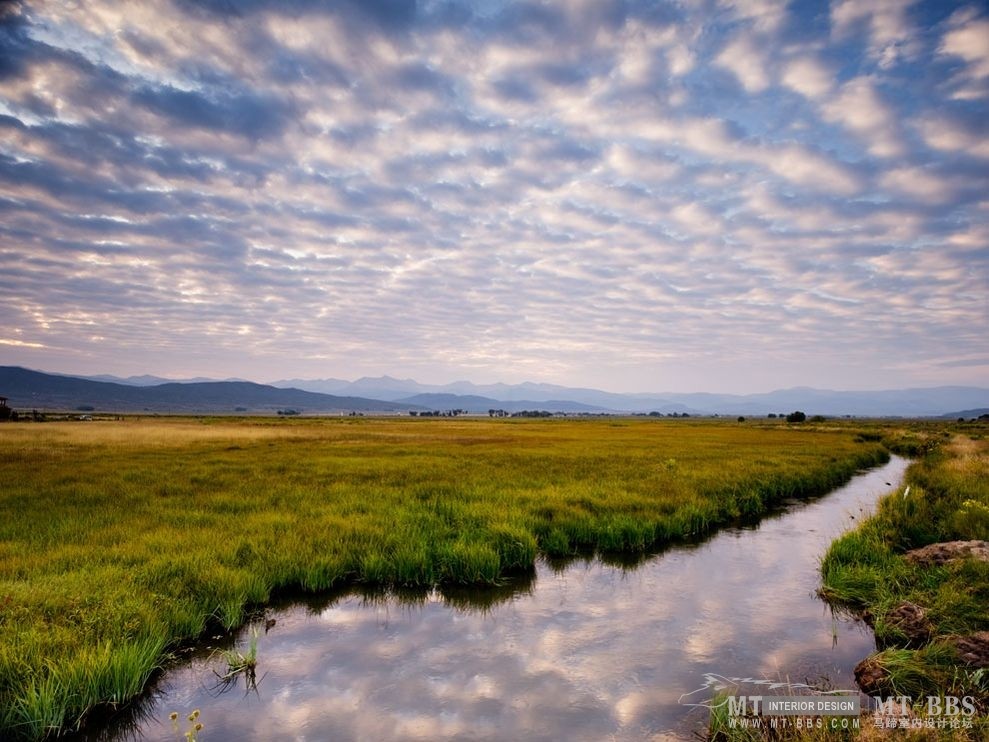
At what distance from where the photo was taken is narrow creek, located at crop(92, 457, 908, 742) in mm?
7125

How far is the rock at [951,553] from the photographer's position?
11820 millimetres

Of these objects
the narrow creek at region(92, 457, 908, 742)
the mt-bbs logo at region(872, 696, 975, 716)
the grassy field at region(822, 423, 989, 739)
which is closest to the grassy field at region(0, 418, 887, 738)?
the narrow creek at region(92, 457, 908, 742)

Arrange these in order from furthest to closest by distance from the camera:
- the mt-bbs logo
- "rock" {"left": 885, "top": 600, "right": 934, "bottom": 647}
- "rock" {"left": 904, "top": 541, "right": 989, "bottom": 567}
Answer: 1. "rock" {"left": 904, "top": 541, "right": 989, "bottom": 567}
2. "rock" {"left": 885, "top": 600, "right": 934, "bottom": 647}
3. the mt-bbs logo

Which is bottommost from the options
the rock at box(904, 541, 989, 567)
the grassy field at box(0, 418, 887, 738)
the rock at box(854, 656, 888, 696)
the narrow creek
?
the narrow creek

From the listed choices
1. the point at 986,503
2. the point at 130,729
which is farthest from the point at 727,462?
the point at 130,729

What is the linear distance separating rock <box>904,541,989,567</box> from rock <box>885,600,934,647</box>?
274 cm

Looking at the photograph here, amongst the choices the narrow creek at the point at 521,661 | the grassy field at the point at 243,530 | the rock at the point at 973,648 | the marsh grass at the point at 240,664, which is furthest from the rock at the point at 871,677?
the marsh grass at the point at 240,664

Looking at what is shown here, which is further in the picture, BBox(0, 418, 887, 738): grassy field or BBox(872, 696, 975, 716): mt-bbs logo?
BBox(0, 418, 887, 738): grassy field

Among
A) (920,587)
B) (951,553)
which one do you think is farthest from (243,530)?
(951,553)

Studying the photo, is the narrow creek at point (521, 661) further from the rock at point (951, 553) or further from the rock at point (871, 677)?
the rock at point (951, 553)

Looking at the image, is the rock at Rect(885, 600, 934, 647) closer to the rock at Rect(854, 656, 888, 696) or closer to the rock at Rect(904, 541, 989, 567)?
the rock at Rect(854, 656, 888, 696)

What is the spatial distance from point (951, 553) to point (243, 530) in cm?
1845

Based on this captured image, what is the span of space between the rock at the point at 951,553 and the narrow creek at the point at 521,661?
8.76 feet

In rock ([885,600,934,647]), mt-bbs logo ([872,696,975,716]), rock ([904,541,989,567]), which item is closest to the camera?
mt-bbs logo ([872,696,975,716])
